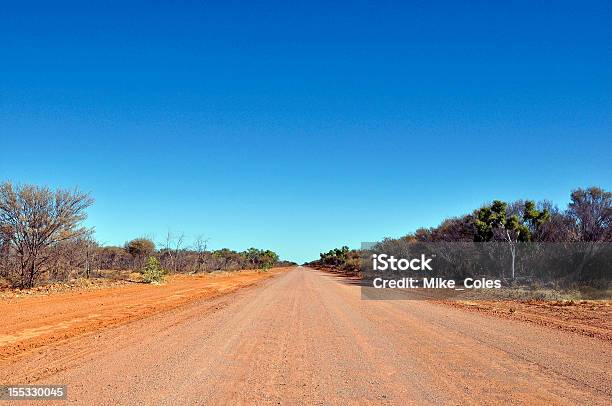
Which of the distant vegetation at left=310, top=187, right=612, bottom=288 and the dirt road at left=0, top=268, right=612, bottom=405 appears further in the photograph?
the distant vegetation at left=310, top=187, right=612, bottom=288

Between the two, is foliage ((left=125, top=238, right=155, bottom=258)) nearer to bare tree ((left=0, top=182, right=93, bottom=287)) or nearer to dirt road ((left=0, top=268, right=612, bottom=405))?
bare tree ((left=0, top=182, right=93, bottom=287))

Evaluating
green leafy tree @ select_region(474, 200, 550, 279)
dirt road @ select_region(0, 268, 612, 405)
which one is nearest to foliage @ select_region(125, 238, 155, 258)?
green leafy tree @ select_region(474, 200, 550, 279)

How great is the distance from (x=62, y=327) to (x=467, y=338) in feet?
31.4

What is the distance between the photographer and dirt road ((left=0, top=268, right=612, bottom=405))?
589 cm

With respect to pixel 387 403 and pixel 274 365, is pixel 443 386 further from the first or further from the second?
pixel 274 365

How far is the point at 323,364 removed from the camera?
770 cm

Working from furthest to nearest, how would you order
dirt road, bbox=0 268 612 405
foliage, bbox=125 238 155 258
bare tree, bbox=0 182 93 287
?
foliage, bbox=125 238 155 258 → bare tree, bbox=0 182 93 287 → dirt road, bbox=0 268 612 405

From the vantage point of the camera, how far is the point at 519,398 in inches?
228

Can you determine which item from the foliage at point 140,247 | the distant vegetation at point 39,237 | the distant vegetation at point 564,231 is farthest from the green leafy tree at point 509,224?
the foliage at point 140,247

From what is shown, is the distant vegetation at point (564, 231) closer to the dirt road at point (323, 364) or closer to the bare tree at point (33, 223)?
the dirt road at point (323, 364)

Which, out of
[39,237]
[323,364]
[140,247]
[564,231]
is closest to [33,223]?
[39,237]

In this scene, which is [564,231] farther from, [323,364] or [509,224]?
[323,364]

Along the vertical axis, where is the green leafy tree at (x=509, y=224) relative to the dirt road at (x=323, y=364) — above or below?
above

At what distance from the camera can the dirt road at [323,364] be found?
5.89m
